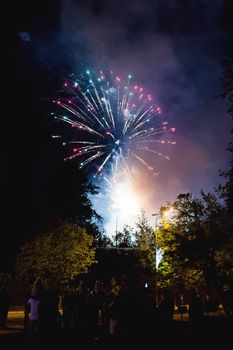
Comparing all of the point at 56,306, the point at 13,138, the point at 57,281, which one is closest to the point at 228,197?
the point at 56,306

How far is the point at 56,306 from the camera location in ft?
42.3

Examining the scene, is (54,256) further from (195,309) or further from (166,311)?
(166,311)

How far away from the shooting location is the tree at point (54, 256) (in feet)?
120

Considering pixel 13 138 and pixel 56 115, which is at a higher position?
pixel 56 115

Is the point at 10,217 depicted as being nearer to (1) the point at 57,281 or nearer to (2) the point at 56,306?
(1) the point at 57,281

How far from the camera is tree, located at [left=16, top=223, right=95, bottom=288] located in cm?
3669

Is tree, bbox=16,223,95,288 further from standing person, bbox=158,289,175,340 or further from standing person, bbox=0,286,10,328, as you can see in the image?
standing person, bbox=158,289,175,340

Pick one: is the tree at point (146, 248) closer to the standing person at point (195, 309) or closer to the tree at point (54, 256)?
the tree at point (54, 256)

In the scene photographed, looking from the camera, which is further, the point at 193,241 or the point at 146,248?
the point at 146,248

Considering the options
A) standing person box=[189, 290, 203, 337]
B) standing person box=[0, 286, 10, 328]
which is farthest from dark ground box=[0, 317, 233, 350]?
standing person box=[0, 286, 10, 328]

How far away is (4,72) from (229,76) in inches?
993

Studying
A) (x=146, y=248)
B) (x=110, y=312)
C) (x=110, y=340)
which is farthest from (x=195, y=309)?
(x=146, y=248)

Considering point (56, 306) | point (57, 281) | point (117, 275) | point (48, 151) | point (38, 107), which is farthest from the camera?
point (117, 275)

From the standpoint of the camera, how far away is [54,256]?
1458 inches
